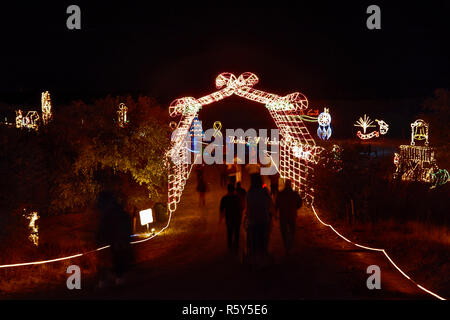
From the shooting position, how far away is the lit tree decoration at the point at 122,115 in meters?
11.8

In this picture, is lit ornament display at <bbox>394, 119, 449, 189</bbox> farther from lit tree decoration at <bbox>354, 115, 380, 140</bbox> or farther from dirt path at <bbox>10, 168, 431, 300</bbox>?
lit tree decoration at <bbox>354, 115, 380, 140</bbox>

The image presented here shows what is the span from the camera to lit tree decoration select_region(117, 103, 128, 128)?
11.8 m

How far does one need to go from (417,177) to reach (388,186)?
1685 millimetres

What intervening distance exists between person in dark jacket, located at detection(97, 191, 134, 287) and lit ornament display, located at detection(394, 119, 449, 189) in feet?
29.3

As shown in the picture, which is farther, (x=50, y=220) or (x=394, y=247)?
(x=50, y=220)

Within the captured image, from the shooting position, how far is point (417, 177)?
1355 cm

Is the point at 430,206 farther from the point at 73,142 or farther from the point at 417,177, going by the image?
the point at 73,142

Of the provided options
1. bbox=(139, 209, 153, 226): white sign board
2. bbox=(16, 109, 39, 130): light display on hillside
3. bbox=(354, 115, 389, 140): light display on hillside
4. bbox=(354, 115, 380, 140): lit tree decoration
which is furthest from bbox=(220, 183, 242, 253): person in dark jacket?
bbox=(354, 115, 389, 140): light display on hillside

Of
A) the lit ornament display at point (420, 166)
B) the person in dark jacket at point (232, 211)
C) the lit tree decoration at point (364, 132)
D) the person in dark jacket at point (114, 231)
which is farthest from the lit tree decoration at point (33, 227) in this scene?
the lit tree decoration at point (364, 132)

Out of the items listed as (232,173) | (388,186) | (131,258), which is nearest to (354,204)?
(388,186)

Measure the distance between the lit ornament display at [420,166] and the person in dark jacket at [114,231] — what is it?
351 inches

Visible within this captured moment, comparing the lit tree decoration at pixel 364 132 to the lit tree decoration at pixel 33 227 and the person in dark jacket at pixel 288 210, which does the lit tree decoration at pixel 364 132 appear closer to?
the person in dark jacket at pixel 288 210
